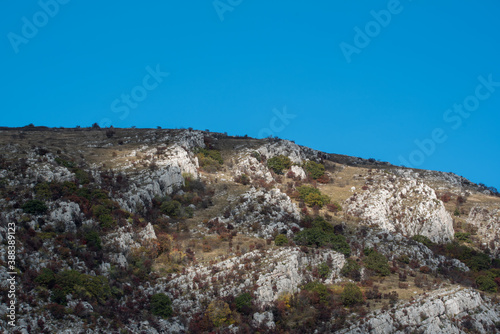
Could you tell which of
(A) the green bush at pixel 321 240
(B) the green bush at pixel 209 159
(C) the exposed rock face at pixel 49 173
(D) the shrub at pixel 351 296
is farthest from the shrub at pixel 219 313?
(B) the green bush at pixel 209 159

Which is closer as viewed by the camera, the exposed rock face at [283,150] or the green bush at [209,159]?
the green bush at [209,159]

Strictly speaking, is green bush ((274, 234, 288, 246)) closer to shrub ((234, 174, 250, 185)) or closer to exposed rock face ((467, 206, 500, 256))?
shrub ((234, 174, 250, 185))

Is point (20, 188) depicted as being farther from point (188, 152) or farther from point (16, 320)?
point (188, 152)

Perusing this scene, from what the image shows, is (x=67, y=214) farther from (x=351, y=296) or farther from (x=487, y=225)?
(x=487, y=225)

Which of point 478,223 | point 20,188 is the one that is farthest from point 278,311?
point 478,223

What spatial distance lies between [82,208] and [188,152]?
2984cm

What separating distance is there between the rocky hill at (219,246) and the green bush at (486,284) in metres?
0.16

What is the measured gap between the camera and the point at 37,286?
40750 millimetres

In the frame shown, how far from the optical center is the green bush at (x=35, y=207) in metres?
52.5

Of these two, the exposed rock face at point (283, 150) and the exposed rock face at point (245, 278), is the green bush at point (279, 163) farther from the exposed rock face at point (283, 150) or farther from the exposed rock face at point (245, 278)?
the exposed rock face at point (245, 278)

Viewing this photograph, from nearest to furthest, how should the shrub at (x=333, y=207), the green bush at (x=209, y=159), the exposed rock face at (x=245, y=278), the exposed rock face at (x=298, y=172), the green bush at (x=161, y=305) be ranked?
the green bush at (x=161, y=305), the exposed rock face at (x=245, y=278), the shrub at (x=333, y=207), the green bush at (x=209, y=159), the exposed rock face at (x=298, y=172)

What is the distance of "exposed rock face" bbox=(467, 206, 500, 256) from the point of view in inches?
3002

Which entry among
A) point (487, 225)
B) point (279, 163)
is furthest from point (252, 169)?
point (487, 225)

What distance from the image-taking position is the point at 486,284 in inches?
2388
